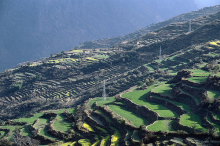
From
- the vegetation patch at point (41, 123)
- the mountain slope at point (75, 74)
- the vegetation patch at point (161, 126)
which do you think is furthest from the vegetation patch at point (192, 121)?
the mountain slope at point (75, 74)

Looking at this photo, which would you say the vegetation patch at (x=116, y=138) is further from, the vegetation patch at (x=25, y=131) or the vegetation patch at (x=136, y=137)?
the vegetation patch at (x=25, y=131)

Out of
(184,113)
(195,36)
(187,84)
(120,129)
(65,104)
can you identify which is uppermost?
(195,36)

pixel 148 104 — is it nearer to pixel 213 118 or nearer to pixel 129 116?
pixel 129 116

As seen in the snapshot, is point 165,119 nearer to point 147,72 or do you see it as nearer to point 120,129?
point 120,129

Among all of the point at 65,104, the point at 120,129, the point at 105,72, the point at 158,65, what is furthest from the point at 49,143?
the point at 105,72

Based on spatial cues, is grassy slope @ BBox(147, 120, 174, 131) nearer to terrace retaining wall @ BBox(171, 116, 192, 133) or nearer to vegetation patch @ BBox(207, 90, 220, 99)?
terrace retaining wall @ BBox(171, 116, 192, 133)

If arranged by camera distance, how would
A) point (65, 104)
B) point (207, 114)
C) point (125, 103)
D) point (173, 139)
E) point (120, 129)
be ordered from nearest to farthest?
point (173, 139) → point (207, 114) → point (120, 129) → point (125, 103) → point (65, 104)

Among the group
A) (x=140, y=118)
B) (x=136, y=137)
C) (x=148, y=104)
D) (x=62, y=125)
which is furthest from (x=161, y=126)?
(x=62, y=125)
